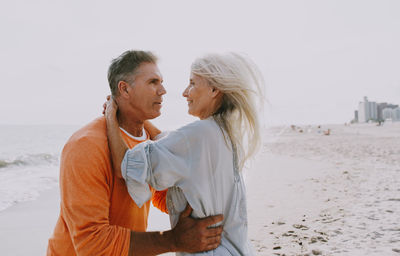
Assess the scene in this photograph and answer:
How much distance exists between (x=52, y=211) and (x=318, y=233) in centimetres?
594

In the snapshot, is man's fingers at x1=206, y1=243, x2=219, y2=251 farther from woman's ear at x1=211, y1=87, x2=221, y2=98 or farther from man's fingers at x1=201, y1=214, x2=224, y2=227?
woman's ear at x1=211, y1=87, x2=221, y2=98

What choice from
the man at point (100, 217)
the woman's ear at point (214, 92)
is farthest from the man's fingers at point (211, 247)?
the woman's ear at point (214, 92)

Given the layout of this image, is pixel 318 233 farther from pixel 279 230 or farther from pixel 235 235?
pixel 235 235

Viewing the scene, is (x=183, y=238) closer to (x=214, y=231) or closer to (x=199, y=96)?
(x=214, y=231)

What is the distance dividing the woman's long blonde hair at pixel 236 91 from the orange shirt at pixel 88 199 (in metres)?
0.82

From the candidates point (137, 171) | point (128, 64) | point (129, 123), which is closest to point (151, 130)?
point (129, 123)

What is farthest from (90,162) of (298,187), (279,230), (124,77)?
(298,187)

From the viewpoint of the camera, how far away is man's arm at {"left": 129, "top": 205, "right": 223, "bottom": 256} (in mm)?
1993

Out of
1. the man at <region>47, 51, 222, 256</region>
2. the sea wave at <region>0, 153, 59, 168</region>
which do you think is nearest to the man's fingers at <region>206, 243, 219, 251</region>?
the man at <region>47, 51, 222, 256</region>

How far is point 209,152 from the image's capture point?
1.96 meters

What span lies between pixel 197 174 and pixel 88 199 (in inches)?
27.2

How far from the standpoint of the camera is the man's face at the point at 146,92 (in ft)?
8.45

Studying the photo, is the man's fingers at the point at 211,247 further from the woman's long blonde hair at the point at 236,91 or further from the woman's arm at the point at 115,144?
the woman's arm at the point at 115,144

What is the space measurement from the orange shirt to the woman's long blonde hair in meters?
0.82
